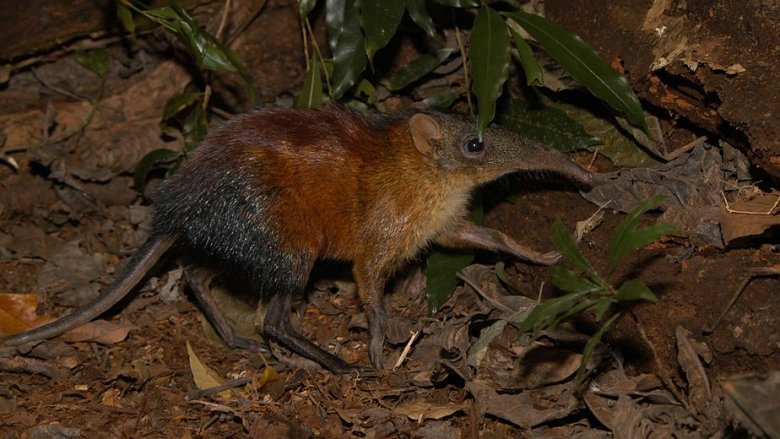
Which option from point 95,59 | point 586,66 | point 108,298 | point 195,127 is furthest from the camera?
point 95,59

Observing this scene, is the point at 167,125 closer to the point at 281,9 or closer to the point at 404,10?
the point at 281,9

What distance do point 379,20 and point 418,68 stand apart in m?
0.65

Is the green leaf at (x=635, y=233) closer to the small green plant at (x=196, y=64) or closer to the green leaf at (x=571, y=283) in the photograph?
the green leaf at (x=571, y=283)

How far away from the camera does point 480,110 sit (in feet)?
17.2

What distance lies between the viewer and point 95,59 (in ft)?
23.0

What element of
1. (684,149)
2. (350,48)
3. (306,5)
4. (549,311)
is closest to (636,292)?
(549,311)

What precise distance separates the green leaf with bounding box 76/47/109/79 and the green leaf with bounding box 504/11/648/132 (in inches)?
138

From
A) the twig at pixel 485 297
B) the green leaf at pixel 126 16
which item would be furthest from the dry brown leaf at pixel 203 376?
the green leaf at pixel 126 16

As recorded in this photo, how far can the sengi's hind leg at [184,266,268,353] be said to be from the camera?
5961mm

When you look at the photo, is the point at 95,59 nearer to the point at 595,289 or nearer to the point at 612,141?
the point at 612,141

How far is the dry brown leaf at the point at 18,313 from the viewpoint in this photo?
5.95 m

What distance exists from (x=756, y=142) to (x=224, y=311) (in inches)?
147

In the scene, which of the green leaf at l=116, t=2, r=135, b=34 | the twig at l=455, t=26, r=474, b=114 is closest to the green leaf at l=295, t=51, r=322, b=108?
the twig at l=455, t=26, r=474, b=114

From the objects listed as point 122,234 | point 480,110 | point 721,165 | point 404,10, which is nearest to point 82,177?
point 122,234
